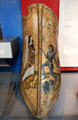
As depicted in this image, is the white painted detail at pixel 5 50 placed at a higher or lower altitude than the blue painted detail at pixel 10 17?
lower

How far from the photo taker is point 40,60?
0.86m

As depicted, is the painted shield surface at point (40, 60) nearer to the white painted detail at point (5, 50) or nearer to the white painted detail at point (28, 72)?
the white painted detail at point (28, 72)

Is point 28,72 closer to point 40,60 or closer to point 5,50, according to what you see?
point 40,60

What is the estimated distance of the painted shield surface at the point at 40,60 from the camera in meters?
0.83

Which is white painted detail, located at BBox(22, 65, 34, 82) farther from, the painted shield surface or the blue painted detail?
the blue painted detail

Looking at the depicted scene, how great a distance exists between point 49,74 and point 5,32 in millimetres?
900

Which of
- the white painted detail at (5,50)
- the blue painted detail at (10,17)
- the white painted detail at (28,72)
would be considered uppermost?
the blue painted detail at (10,17)

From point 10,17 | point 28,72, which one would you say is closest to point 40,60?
point 28,72

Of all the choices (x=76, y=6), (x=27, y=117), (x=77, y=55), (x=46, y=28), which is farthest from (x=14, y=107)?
(x=76, y=6)

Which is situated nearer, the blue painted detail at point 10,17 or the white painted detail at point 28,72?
the white painted detail at point 28,72

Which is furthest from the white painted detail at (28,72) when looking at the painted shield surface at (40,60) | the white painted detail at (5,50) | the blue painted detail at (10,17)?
the blue painted detail at (10,17)

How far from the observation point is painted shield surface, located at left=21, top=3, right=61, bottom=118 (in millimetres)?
828

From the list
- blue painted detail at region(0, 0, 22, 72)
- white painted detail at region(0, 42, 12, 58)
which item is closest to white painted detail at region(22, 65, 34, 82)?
white painted detail at region(0, 42, 12, 58)

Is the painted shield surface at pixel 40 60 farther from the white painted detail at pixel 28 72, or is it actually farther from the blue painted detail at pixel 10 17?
the blue painted detail at pixel 10 17
